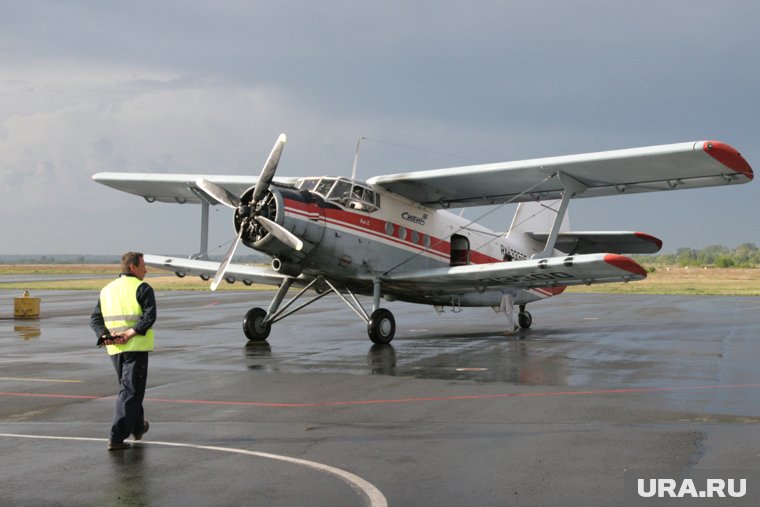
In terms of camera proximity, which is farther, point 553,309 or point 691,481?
point 553,309

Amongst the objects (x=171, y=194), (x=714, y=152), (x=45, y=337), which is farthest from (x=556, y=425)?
(x=171, y=194)

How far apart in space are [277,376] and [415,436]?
A: 499 centimetres

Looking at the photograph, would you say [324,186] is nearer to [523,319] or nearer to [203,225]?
[203,225]

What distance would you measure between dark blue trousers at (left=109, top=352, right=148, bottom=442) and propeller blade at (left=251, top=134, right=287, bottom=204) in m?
8.66

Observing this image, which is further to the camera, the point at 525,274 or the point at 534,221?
the point at 534,221

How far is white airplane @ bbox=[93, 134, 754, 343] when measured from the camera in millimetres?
16203

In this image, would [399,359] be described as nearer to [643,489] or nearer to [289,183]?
[289,183]

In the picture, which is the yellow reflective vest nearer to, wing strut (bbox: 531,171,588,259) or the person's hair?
the person's hair

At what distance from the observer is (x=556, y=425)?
Answer: 8.18m

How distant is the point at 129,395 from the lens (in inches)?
291

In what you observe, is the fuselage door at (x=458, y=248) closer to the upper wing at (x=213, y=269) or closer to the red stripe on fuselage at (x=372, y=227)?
the red stripe on fuselage at (x=372, y=227)

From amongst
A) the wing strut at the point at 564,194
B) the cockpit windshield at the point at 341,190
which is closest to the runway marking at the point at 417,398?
the wing strut at the point at 564,194

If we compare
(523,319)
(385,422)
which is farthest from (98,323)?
(523,319)

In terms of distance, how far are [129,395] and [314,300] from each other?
1003 centimetres
